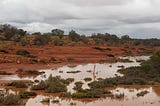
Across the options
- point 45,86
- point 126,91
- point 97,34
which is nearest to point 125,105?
point 126,91

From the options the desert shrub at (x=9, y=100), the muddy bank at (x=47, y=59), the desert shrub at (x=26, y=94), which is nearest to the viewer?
the desert shrub at (x=9, y=100)

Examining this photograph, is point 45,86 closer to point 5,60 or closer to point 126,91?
point 126,91

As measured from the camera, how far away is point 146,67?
36.2 m

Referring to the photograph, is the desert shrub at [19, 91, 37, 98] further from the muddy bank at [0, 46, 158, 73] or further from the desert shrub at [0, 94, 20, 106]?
the muddy bank at [0, 46, 158, 73]

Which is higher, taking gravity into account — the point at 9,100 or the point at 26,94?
the point at 9,100

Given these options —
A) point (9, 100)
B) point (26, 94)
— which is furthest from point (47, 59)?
point (9, 100)

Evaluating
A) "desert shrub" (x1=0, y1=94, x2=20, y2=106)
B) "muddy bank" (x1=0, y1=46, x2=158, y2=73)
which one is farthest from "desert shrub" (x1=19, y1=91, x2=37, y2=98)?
"muddy bank" (x1=0, y1=46, x2=158, y2=73)

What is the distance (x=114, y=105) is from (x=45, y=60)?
34155mm

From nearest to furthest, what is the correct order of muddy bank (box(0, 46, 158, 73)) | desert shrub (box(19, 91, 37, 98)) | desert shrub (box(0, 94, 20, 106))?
1. desert shrub (box(0, 94, 20, 106))
2. desert shrub (box(19, 91, 37, 98))
3. muddy bank (box(0, 46, 158, 73))

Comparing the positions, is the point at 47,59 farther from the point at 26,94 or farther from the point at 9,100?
the point at 9,100

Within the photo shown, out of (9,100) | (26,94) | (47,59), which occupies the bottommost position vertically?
(47,59)

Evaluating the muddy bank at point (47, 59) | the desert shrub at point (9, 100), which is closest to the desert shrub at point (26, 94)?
the desert shrub at point (9, 100)

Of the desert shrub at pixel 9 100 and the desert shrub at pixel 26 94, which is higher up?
the desert shrub at pixel 9 100

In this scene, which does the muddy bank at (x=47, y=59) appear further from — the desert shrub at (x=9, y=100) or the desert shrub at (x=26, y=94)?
the desert shrub at (x=9, y=100)
